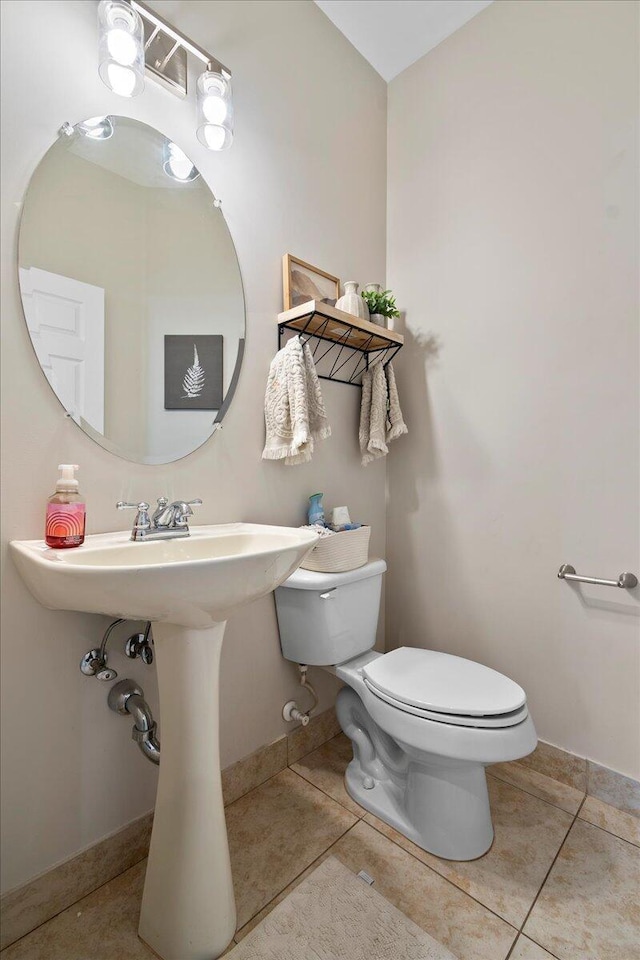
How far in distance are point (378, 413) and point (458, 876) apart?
4.41 feet

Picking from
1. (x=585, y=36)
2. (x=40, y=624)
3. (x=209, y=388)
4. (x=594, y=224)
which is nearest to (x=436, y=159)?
(x=585, y=36)

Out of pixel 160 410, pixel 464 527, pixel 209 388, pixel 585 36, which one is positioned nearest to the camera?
pixel 160 410

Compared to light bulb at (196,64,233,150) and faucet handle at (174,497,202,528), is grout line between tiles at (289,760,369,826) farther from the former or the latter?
light bulb at (196,64,233,150)

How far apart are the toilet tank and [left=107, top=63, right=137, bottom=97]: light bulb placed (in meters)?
1.25

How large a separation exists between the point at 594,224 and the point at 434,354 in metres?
0.62

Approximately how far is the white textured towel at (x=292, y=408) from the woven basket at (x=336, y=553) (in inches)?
10.4

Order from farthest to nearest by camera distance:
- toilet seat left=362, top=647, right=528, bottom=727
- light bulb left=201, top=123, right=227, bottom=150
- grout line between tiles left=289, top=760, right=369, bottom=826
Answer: grout line between tiles left=289, top=760, right=369, bottom=826 < light bulb left=201, top=123, right=227, bottom=150 < toilet seat left=362, top=647, right=528, bottom=727

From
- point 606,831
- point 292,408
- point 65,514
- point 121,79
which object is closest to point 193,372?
point 292,408

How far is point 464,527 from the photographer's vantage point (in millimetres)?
1689

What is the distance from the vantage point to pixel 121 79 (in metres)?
1.03

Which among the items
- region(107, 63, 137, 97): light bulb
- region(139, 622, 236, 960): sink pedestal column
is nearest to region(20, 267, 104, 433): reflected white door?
region(107, 63, 137, 97): light bulb

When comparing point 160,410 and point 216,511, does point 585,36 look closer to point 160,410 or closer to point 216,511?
point 160,410

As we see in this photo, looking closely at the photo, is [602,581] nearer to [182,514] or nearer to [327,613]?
[327,613]

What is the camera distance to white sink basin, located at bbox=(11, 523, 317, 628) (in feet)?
2.46
